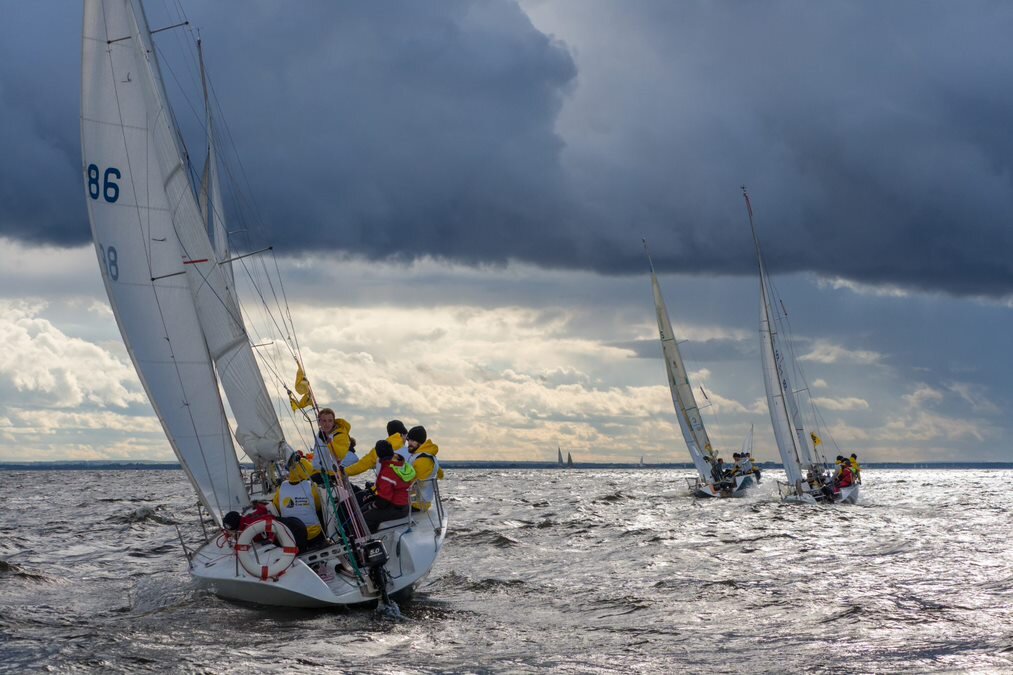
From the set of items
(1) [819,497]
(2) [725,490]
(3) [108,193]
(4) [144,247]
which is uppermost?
(3) [108,193]

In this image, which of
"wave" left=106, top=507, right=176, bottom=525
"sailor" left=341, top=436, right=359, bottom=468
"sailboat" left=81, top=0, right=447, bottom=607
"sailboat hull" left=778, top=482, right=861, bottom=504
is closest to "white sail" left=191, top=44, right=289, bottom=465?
"sailboat" left=81, top=0, right=447, bottom=607

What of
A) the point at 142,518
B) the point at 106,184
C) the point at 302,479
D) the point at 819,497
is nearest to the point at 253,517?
the point at 302,479

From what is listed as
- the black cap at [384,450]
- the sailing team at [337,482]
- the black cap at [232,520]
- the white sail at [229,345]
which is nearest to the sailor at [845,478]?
the white sail at [229,345]

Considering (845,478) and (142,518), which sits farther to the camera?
(845,478)

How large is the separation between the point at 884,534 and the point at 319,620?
1647 cm

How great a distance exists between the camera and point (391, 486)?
13.6 meters

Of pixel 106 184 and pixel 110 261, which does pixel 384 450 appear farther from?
pixel 106 184

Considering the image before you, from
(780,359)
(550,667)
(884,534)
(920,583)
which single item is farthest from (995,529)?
(550,667)

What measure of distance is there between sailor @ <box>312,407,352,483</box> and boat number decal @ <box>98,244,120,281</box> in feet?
12.4

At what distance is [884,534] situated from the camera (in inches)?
939

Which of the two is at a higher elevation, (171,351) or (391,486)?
(171,351)

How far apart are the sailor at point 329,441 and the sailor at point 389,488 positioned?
1.56ft

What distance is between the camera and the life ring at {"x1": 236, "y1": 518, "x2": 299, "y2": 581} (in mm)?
12059

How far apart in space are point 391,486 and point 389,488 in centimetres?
4
